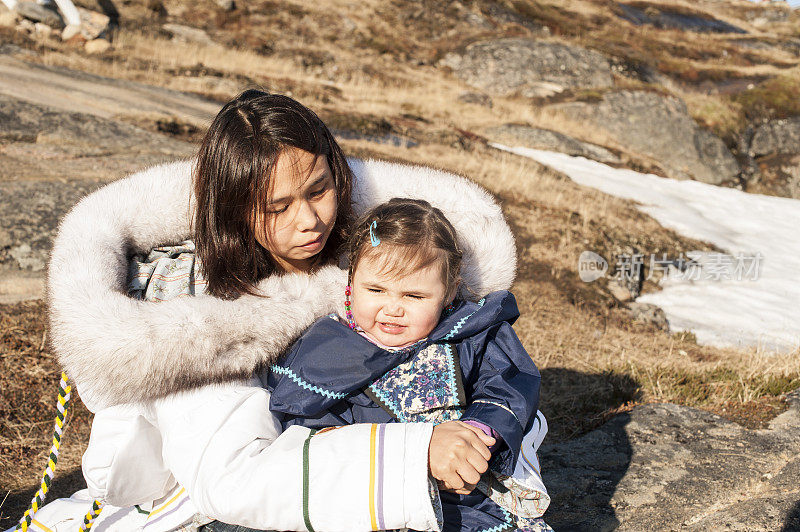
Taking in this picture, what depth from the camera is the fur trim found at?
6.51 feet

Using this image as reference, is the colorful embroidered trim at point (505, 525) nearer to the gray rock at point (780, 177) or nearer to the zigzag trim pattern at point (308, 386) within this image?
the zigzag trim pattern at point (308, 386)

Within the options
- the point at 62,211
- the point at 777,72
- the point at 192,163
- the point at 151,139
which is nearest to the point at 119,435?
the point at 192,163

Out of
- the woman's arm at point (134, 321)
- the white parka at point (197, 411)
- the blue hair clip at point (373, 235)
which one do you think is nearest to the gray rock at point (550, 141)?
the blue hair clip at point (373, 235)

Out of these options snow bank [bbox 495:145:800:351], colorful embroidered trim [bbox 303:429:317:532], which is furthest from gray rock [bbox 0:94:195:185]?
snow bank [bbox 495:145:800:351]

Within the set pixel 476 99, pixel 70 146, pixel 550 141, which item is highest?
pixel 476 99

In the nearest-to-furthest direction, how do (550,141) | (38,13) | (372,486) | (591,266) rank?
1. (372,486)
2. (591,266)
3. (550,141)
4. (38,13)

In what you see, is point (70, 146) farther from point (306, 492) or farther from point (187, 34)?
point (187, 34)

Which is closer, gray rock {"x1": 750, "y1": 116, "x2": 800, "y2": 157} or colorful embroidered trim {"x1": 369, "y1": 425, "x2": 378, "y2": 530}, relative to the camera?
colorful embroidered trim {"x1": 369, "y1": 425, "x2": 378, "y2": 530}

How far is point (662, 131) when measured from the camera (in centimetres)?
1762

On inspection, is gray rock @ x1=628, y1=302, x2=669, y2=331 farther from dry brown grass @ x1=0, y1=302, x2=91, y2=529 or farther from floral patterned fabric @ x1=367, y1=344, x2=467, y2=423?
dry brown grass @ x1=0, y1=302, x2=91, y2=529

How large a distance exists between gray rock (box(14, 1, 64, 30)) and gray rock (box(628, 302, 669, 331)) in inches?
670

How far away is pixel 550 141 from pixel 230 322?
1389 cm

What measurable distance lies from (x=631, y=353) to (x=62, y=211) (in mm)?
5609

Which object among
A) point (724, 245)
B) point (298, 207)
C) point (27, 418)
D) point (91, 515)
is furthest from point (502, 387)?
point (724, 245)
